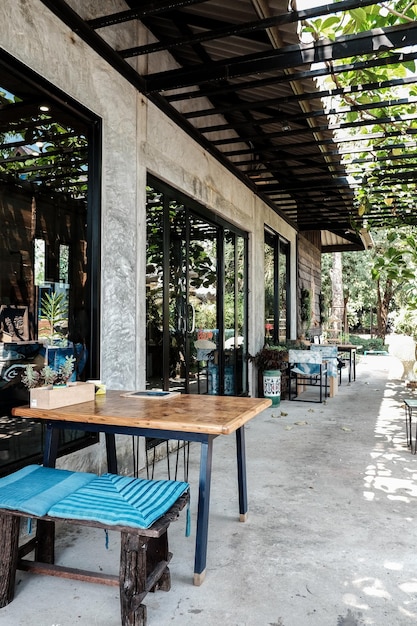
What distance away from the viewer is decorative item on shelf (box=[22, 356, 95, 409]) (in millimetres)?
2455

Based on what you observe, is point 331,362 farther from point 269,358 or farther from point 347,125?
point 347,125

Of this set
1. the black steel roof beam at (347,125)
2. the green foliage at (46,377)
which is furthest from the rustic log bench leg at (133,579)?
the black steel roof beam at (347,125)

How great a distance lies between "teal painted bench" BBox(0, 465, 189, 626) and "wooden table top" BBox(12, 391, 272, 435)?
27cm

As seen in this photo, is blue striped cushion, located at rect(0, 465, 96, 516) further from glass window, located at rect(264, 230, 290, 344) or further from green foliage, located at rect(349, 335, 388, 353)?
green foliage, located at rect(349, 335, 388, 353)

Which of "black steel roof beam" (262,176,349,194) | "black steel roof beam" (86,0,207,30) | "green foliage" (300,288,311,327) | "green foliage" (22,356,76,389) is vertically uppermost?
"black steel roof beam" (262,176,349,194)

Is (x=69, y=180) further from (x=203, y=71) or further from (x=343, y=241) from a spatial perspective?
(x=343, y=241)

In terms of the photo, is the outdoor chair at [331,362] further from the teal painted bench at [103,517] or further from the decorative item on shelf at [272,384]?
the teal painted bench at [103,517]

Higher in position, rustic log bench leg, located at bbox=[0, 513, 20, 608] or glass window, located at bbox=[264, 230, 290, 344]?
glass window, located at bbox=[264, 230, 290, 344]

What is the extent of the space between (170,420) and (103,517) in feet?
1.66

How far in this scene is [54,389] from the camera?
250 centimetres

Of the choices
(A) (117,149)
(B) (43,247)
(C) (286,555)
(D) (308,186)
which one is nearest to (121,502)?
(C) (286,555)

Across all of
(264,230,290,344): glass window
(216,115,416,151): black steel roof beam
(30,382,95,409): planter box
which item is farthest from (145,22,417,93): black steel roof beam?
(264,230,290,344): glass window

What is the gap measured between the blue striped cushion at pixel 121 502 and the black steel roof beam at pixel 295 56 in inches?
116

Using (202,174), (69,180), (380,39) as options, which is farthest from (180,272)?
(380,39)
